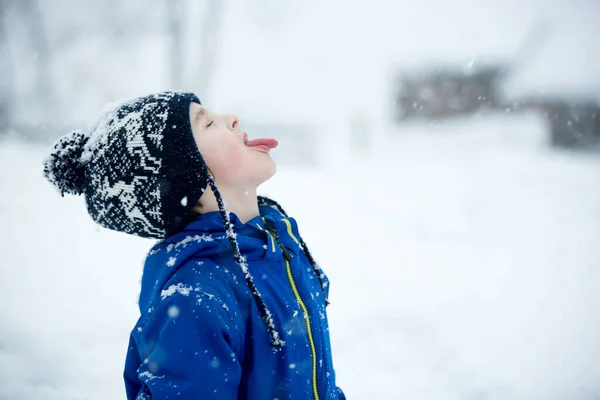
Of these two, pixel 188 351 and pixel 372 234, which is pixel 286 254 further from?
pixel 372 234

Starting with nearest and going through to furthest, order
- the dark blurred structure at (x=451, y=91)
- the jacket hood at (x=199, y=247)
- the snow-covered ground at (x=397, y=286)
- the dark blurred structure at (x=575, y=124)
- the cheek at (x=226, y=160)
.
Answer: the jacket hood at (x=199, y=247), the cheek at (x=226, y=160), the snow-covered ground at (x=397, y=286), the dark blurred structure at (x=575, y=124), the dark blurred structure at (x=451, y=91)

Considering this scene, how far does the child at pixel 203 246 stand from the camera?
4.08ft

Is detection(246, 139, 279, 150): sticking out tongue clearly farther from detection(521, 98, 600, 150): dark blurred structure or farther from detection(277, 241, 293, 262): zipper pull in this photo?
detection(521, 98, 600, 150): dark blurred structure

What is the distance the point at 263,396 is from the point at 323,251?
327cm

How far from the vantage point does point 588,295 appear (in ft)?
12.8

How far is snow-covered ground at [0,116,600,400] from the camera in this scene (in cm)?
281

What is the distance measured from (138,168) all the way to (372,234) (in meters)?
4.11

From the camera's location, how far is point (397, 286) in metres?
3.96

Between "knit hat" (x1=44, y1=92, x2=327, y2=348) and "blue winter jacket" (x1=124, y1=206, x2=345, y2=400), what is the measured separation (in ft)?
0.20

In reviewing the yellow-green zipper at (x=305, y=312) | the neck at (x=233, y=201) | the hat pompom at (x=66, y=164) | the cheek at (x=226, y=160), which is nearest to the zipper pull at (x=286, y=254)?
the yellow-green zipper at (x=305, y=312)

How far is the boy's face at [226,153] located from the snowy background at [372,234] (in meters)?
1.77

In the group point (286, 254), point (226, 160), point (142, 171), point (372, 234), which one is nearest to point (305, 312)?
point (286, 254)

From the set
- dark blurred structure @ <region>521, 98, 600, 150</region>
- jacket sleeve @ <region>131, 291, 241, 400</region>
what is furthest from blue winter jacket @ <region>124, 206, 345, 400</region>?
dark blurred structure @ <region>521, 98, 600, 150</region>

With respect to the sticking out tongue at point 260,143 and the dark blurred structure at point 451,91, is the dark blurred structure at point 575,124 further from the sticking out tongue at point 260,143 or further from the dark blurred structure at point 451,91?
the sticking out tongue at point 260,143
